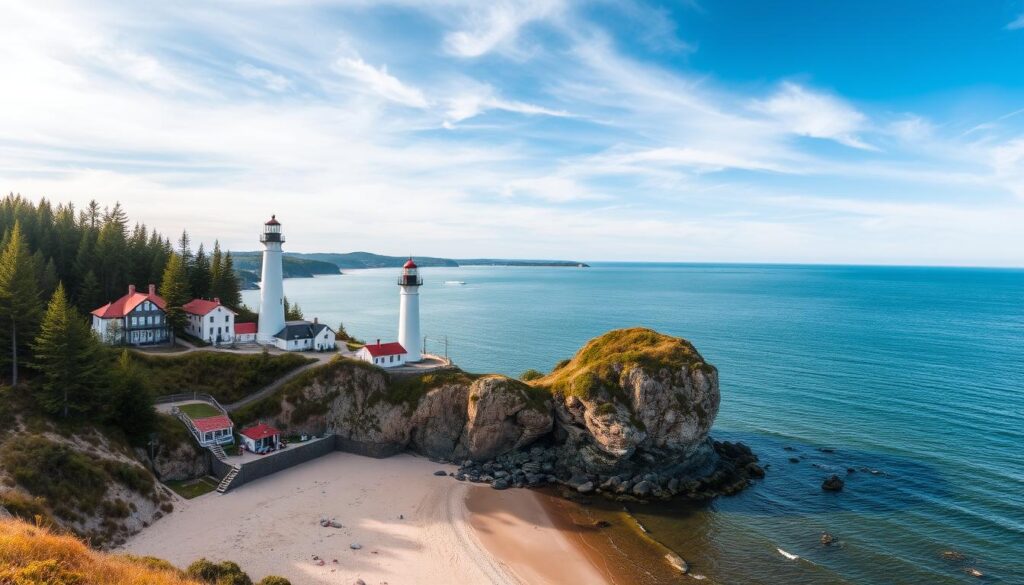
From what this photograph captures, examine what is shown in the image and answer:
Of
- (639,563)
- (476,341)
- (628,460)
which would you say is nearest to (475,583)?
(639,563)

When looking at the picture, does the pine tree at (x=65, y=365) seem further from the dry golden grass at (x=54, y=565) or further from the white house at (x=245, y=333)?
the dry golden grass at (x=54, y=565)

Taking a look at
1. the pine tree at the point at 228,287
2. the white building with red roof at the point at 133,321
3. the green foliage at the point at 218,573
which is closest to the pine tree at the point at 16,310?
the white building with red roof at the point at 133,321

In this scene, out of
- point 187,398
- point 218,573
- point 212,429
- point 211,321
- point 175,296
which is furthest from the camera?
point 211,321

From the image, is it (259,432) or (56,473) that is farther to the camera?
(259,432)

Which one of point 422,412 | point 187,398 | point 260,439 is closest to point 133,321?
point 187,398

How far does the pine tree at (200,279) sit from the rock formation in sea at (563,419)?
28699 mm

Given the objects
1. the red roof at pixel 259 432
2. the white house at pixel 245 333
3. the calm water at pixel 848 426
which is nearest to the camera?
the calm water at pixel 848 426

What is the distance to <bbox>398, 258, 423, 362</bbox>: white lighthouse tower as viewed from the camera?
168 ft

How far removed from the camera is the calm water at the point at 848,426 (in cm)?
3139

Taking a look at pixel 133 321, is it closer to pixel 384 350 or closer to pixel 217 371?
pixel 217 371

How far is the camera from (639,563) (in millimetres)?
30719

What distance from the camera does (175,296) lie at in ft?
172

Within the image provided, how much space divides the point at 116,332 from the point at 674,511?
49.6 metres

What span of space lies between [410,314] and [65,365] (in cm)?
2569
